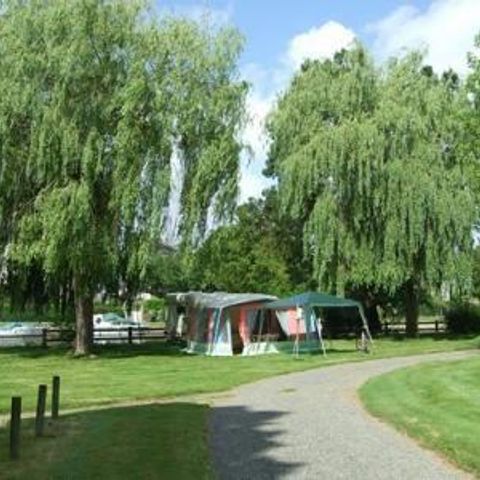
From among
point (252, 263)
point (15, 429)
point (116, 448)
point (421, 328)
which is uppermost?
point (252, 263)

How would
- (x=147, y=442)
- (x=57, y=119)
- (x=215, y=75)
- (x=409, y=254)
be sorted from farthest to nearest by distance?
(x=409, y=254), (x=215, y=75), (x=57, y=119), (x=147, y=442)

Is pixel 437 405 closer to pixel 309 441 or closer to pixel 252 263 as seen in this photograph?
pixel 309 441

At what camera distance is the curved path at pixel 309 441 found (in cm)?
938

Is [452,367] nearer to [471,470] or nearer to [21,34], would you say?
[471,470]

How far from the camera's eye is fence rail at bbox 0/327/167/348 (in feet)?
126

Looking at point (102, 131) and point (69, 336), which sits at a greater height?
point (102, 131)

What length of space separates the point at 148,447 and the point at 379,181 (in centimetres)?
2634

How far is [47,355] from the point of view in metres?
31.8

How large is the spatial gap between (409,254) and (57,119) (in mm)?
15420

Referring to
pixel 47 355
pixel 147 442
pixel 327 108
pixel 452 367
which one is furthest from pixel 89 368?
pixel 327 108

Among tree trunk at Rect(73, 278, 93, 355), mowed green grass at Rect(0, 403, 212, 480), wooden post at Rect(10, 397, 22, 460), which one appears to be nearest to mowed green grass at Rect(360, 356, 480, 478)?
mowed green grass at Rect(0, 403, 212, 480)

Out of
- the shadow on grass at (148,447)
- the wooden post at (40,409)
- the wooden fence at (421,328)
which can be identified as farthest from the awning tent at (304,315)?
the wooden post at (40,409)

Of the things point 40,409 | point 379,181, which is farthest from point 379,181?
point 40,409

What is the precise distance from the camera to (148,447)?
36.0 ft
